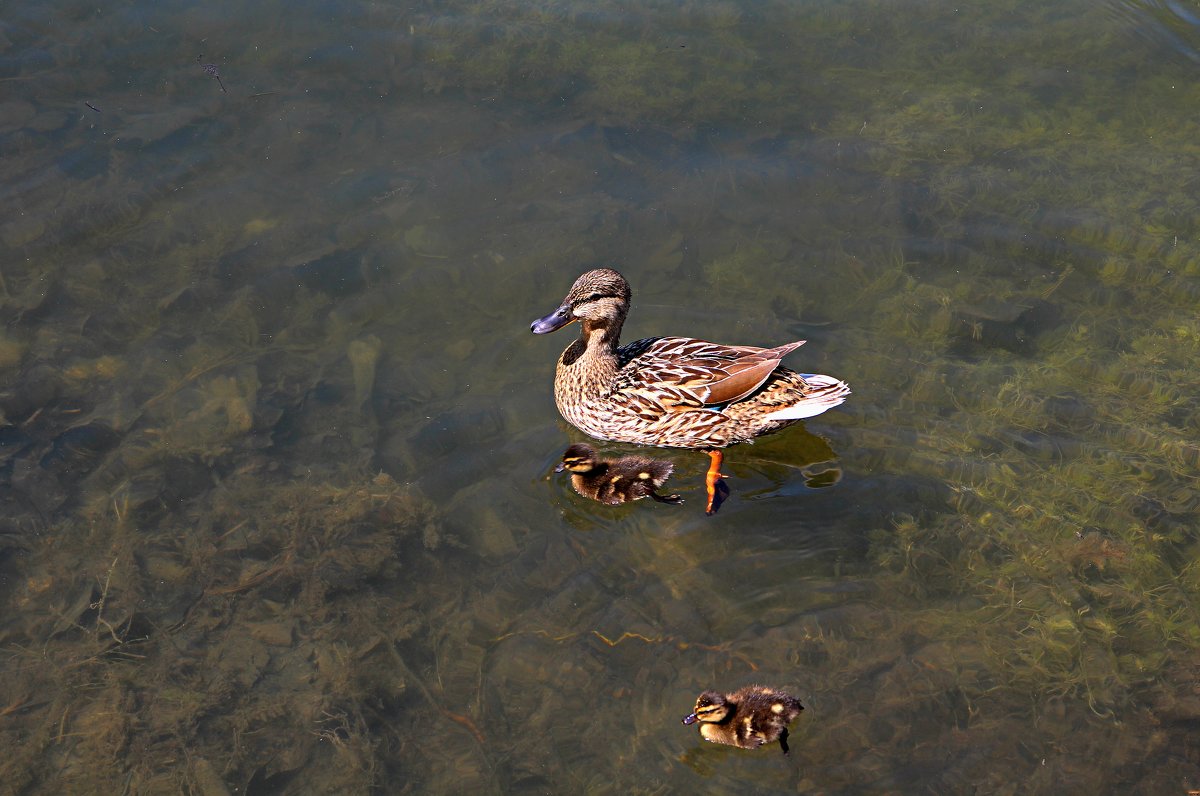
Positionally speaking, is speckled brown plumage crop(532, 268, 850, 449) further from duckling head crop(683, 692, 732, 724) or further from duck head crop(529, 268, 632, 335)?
duckling head crop(683, 692, 732, 724)

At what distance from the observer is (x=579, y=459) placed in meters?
6.31

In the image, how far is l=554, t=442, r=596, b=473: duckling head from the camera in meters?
6.26

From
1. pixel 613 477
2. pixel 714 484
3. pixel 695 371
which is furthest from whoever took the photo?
pixel 695 371

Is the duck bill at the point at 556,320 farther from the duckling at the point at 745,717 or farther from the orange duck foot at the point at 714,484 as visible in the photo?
the duckling at the point at 745,717

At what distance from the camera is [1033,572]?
578 centimetres

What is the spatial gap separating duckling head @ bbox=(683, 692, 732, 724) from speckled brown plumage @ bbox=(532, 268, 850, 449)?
201cm

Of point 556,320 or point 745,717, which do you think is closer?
point 745,717

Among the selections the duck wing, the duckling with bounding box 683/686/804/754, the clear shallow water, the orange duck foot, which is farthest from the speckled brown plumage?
the duckling with bounding box 683/686/804/754

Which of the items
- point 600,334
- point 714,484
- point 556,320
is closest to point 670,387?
point 600,334

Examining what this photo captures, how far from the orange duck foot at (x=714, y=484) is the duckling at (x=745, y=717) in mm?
1434

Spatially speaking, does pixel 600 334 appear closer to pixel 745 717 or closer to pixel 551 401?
pixel 551 401

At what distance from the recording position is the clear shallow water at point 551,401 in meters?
5.21

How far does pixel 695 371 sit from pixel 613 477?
→ 90 cm

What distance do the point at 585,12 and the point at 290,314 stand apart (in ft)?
14.2
